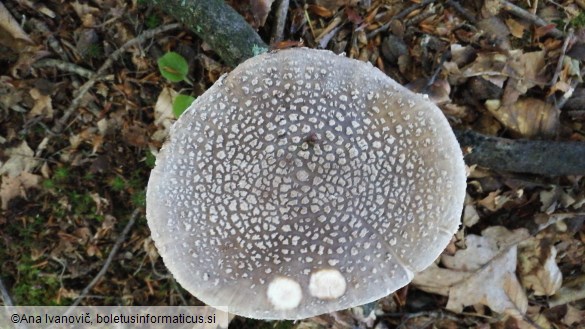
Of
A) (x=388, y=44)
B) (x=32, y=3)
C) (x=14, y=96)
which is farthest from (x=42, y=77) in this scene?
(x=388, y=44)

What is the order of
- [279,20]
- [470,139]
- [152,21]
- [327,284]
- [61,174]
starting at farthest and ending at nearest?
[61,174], [152,21], [279,20], [470,139], [327,284]

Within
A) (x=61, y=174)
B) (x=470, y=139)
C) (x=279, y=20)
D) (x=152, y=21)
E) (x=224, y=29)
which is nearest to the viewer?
(x=224, y=29)

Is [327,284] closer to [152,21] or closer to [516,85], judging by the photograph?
[516,85]

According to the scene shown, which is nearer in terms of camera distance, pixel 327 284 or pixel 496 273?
pixel 327 284

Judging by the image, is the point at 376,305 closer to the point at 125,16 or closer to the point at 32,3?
the point at 125,16

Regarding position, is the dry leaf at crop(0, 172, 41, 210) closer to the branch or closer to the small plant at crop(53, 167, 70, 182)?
the small plant at crop(53, 167, 70, 182)

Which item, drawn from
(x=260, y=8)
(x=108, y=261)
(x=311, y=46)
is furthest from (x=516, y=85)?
(x=108, y=261)
